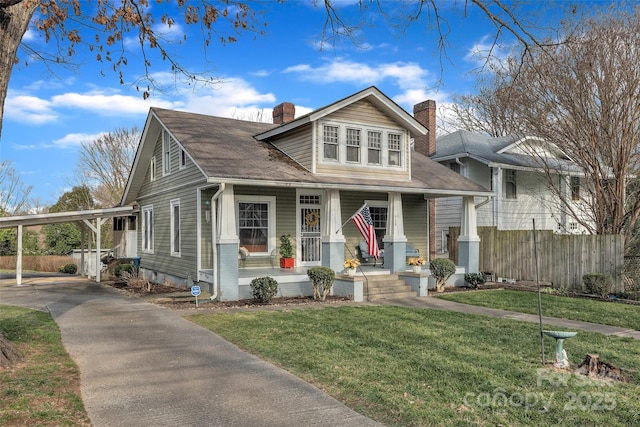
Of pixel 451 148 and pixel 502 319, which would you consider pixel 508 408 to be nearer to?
pixel 502 319

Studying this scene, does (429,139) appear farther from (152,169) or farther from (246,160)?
(152,169)

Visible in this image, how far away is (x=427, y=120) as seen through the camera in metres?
21.7

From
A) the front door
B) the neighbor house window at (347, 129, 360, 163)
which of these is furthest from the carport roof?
the neighbor house window at (347, 129, 360, 163)

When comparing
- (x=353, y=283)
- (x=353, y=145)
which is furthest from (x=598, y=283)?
(x=353, y=145)

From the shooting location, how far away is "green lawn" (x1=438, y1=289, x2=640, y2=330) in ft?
33.4

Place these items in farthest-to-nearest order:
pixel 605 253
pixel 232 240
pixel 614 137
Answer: pixel 614 137 < pixel 605 253 < pixel 232 240

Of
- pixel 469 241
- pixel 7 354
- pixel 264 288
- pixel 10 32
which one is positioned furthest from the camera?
pixel 469 241

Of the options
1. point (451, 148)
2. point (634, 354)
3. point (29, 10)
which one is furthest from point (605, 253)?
point (29, 10)

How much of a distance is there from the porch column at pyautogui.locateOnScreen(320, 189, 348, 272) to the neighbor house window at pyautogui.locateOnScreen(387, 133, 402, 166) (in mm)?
2901

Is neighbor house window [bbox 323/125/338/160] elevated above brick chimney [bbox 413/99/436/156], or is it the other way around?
brick chimney [bbox 413/99/436/156]

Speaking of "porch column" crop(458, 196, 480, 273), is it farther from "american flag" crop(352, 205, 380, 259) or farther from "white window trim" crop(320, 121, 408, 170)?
"american flag" crop(352, 205, 380, 259)

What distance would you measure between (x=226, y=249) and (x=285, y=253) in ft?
9.88

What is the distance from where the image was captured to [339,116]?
14.8m

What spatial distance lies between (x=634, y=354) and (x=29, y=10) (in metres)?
9.76
